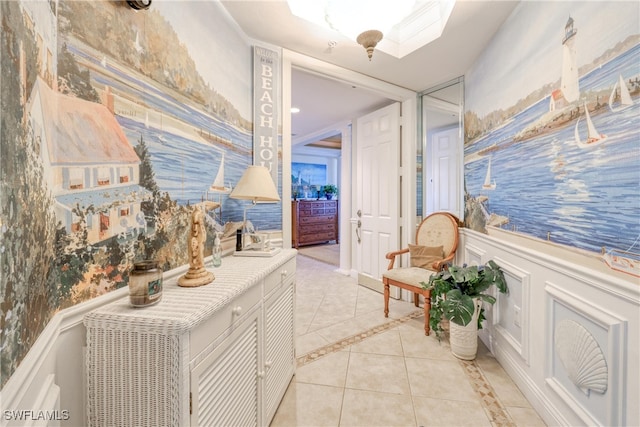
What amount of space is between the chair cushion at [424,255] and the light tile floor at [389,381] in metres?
0.55

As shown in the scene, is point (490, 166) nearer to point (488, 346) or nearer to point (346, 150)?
point (488, 346)

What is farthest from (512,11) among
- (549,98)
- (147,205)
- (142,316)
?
(142,316)

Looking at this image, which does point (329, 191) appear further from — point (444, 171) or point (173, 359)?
point (173, 359)

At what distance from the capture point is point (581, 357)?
1278mm

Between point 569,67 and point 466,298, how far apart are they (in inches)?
59.2

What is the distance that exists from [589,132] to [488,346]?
1812 mm

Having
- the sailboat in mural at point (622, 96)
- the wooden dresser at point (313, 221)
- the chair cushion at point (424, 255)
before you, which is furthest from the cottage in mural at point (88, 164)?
the wooden dresser at point (313, 221)

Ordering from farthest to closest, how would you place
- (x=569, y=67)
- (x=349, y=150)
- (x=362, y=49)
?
(x=349, y=150) → (x=362, y=49) → (x=569, y=67)

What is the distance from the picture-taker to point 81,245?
36.1 inches

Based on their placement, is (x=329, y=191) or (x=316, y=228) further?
(x=329, y=191)

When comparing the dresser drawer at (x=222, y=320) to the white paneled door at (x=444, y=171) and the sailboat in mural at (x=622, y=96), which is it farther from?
the white paneled door at (x=444, y=171)

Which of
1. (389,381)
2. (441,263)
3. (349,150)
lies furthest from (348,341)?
(349,150)

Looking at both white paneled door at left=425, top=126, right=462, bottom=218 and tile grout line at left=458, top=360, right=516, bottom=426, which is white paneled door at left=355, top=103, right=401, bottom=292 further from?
tile grout line at left=458, top=360, right=516, bottom=426

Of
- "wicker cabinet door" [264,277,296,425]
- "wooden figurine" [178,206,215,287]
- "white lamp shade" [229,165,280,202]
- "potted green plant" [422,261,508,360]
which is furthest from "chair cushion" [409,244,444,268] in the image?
"wooden figurine" [178,206,215,287]
